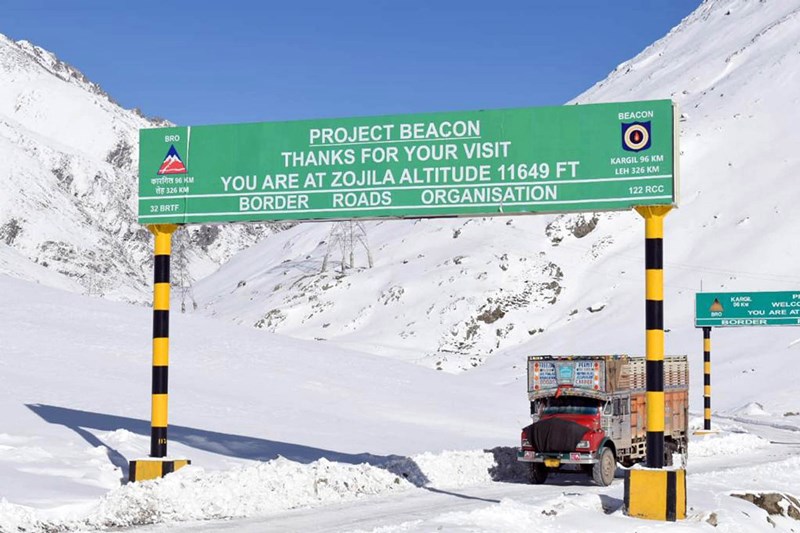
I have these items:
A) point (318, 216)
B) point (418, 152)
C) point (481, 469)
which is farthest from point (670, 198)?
point (481, 469)

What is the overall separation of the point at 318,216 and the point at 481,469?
8201 millimetres

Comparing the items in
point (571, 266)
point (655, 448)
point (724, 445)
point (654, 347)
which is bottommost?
point (724, 445)

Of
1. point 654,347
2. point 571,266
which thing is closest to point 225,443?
point 654,347

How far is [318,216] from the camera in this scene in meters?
19.4

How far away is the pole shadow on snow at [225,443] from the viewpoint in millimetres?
23359

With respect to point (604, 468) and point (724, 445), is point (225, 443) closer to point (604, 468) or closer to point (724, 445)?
point (604, 468)

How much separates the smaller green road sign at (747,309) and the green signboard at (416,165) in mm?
27467

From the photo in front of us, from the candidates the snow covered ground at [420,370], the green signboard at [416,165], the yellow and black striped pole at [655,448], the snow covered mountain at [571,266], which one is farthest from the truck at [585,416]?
the snow covered mountain at [571,266]

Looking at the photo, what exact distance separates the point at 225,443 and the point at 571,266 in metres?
83.4

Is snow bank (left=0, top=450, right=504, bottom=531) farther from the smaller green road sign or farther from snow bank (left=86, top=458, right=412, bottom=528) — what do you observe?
the smaller green road sign

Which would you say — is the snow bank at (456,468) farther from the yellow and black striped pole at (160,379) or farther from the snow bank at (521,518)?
the yellow and black striped pole at (160,379)

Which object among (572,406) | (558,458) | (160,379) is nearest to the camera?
(160,379)

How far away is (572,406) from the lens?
80.2ft

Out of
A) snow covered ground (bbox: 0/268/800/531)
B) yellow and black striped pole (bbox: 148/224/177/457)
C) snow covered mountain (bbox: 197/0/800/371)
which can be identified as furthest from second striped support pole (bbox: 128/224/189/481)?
snow covered mountain (bbox: 197/0/800/371)
